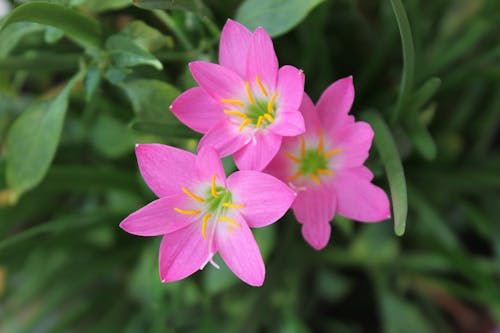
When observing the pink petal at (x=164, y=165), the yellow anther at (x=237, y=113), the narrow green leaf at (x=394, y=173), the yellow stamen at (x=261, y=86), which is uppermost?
the yellow stamen at (x=261, y=86)

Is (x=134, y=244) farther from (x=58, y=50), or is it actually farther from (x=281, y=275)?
(x=58, y=50)

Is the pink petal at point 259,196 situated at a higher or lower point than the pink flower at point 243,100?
lower

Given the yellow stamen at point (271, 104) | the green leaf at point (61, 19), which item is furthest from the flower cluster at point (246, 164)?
the green leaf at point (61, 19)

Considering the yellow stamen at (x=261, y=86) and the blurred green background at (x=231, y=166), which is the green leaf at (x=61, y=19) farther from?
the yellow stamen at (x=261, y=86)

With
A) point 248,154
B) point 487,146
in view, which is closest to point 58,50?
point 248,154

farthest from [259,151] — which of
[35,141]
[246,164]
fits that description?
[35,141]

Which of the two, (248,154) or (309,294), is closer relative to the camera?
(248,154)

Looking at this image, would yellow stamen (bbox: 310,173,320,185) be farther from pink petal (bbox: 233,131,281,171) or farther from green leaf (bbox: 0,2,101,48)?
green leaf (bbox: 0,2,101,48)
